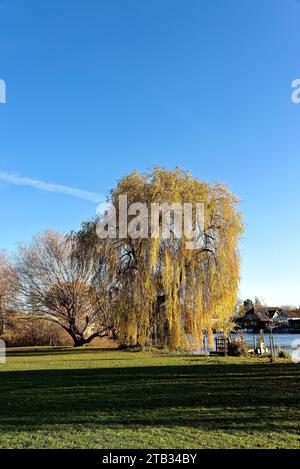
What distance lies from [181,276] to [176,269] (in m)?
0.47

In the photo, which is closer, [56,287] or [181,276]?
[181,276]

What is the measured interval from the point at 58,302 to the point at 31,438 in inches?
1201

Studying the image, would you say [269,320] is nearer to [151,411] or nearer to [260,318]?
[260,318]

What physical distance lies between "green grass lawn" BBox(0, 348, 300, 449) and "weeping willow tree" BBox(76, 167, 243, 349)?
917cm

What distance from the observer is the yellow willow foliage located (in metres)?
22.3

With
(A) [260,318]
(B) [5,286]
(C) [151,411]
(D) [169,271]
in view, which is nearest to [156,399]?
(C) [151,411]

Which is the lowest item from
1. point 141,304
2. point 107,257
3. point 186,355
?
point 186,355

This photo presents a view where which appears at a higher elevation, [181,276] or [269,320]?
[181,276]

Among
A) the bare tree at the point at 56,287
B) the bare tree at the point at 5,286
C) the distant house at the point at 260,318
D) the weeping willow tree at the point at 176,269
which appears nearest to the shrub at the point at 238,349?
the weeping willow tree at the point at 176,269

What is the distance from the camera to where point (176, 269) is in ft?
73.1

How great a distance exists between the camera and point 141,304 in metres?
22.4
